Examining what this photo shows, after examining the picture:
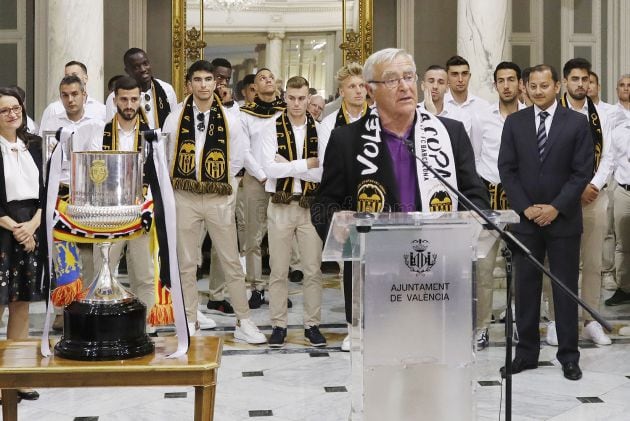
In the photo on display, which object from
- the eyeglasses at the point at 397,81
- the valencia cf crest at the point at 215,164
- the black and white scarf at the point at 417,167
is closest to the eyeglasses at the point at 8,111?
the valencia cf crest at the point at 215,164

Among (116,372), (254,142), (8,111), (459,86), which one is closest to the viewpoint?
(116,372)

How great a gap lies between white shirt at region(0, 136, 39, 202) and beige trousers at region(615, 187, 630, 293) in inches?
197

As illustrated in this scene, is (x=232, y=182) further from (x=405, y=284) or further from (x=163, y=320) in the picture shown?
(x=405, y=284)

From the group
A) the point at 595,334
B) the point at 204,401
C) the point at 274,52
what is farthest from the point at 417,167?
the point at 274,52

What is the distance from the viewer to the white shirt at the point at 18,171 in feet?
17.6

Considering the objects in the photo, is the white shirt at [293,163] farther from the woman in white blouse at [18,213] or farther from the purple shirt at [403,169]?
the purple shirt at [403,169]

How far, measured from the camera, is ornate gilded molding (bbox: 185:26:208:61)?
1100cm

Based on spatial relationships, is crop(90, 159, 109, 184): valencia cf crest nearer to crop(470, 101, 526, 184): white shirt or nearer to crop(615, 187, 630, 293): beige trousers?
crop(470, 101, 526, 184): white shirt

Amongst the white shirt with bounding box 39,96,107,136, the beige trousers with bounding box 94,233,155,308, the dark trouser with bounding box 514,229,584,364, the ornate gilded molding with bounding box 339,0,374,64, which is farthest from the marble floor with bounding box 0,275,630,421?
the ornate gilded molding with bounding box 339,0,374,64

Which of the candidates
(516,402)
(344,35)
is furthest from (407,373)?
(344,35)

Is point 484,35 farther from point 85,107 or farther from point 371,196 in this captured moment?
point 371,196

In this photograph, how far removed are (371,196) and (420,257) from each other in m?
0.82

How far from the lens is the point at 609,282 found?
920 cm

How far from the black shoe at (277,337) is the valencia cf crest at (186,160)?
1.25 m
